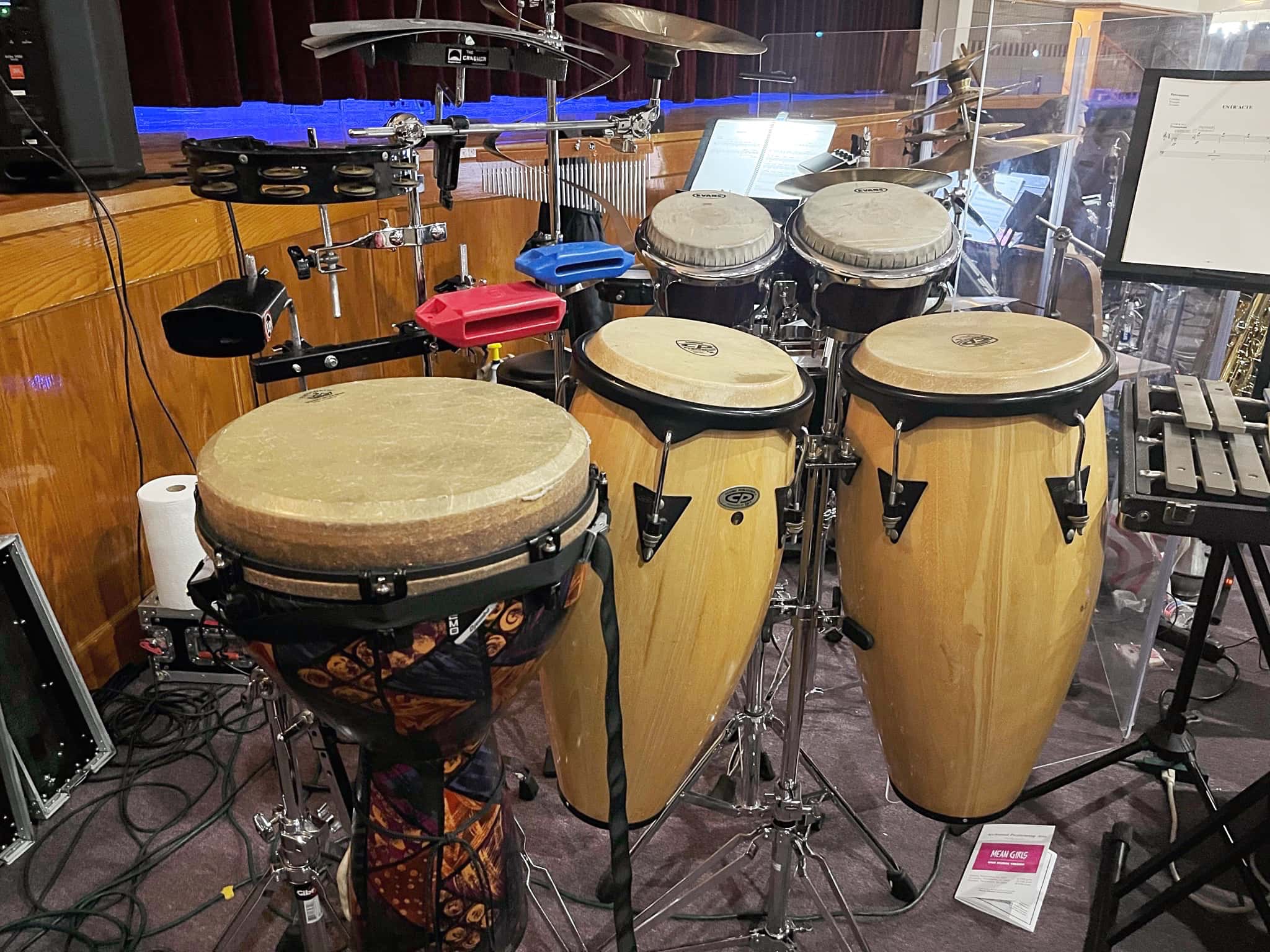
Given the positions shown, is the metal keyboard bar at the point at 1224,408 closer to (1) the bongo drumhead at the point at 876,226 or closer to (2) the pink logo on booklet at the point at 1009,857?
(1) the bongo drumhead at the point at 876,226

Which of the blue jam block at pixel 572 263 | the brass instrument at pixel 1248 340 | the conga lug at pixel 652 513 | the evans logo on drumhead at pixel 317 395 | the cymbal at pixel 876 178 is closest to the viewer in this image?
the evans logo on drumhead at pixel 317 395

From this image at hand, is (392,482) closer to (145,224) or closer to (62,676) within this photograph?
(62,676)

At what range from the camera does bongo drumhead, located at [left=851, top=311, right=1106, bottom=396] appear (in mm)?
1185

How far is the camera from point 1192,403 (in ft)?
4.54

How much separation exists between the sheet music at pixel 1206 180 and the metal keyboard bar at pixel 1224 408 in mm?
350

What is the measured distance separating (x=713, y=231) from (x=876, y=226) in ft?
1.02

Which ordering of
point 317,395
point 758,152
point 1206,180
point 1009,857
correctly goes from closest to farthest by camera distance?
point 317,395 → point 1009,857 → point 1206,180 → point 758,152

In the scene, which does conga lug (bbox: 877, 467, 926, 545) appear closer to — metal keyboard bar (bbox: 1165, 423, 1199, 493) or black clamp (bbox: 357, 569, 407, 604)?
metal keyboard bar (bbox: 1165, 423, 1199, 493)

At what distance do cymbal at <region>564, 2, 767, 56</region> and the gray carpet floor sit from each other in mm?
1323

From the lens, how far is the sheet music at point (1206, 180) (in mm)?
1651

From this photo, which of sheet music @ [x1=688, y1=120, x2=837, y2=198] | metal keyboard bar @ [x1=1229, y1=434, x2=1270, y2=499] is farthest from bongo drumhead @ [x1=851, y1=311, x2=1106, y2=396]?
sheet music @ [x1=688, y1=120, x2=837, y2=198]

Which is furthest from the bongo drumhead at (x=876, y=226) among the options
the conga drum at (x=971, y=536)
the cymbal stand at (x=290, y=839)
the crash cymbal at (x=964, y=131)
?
the cymbal stand at (x=290, y=839)

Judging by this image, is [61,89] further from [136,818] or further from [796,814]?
[796,814]

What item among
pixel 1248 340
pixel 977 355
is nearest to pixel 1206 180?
pixel 977 355
